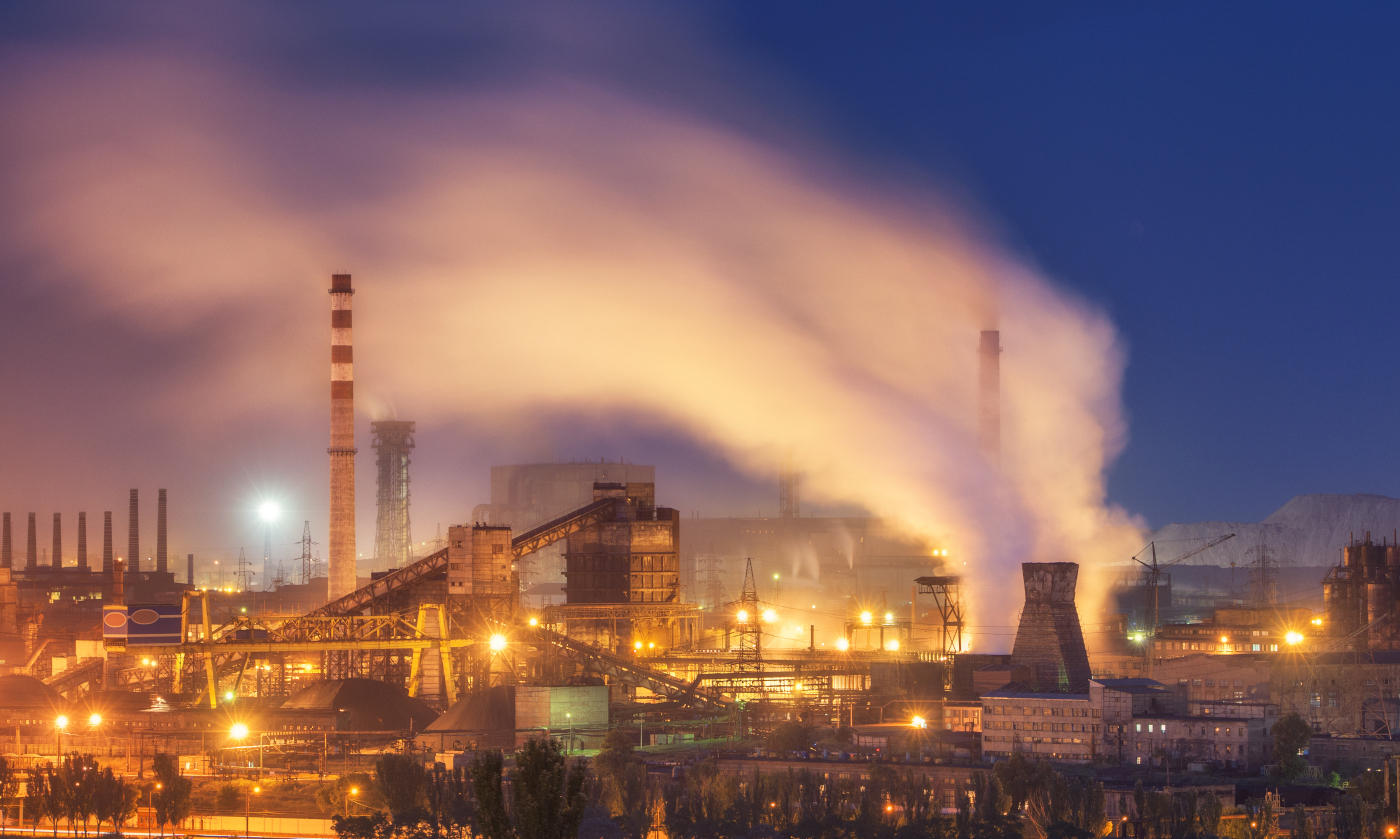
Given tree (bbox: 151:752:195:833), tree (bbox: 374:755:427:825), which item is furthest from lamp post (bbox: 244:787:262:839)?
tree (bbox: 374:755:427:825)

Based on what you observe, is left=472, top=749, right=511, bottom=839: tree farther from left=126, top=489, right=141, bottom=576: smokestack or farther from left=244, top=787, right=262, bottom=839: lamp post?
left=126, top=489, right=141, bottom=576: smokestack

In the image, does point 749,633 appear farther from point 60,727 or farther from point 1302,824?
point 1302,824

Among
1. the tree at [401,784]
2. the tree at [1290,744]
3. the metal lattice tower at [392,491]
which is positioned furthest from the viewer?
the metal lattice tower at [392,491]

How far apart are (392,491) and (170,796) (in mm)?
85538

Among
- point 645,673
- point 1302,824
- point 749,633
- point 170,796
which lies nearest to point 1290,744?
point 1302,824

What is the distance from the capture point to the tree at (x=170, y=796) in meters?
52.8

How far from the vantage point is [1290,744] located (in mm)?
59938

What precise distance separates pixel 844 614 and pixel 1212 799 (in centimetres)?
7459

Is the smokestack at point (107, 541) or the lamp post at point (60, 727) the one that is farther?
the smokestack at point (107, 541)

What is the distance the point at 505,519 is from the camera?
154m

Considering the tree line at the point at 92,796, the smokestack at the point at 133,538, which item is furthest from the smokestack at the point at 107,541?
the tree line at the point at 92,796

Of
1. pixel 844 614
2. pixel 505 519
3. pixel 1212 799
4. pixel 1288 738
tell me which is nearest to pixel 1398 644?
pixel 1288 738

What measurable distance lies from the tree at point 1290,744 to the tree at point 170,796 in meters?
34.9

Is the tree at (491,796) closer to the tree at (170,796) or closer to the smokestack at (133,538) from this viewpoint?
the tree at (170,796)
